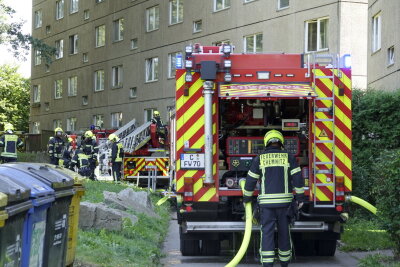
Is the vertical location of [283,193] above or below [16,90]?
below

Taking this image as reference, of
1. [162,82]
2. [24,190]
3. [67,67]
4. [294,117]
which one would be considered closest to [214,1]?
[162,82]

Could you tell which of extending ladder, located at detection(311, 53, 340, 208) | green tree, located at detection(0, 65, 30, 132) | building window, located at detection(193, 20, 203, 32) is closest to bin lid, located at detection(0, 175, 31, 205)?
extending ladder, located at detection(311, 53, 340, 208)

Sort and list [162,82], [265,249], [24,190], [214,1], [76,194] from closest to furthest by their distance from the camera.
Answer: [24,190]
[76,194]
[265,249]
[214,1]
[162,82]

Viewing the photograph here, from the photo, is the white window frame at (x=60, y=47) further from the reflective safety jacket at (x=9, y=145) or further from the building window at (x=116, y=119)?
the reflective safety jacket at (x=9, y=145)

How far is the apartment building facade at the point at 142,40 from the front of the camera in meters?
23.6

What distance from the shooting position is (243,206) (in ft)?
31.4

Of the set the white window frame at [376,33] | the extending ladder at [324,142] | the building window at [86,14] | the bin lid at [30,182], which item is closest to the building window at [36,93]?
the building window at [86,14]

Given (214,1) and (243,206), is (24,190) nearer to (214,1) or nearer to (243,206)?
(243,206)

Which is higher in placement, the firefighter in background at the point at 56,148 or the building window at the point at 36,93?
the building window at the point at 36,93

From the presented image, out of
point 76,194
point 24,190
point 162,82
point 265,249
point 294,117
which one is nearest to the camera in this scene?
point 24,190

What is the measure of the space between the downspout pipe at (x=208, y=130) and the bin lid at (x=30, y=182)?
3.20 metres

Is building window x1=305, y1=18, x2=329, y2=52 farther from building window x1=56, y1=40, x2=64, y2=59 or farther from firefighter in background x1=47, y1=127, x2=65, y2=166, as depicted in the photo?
building window x1=56, y1=40, x2=64, y2=59

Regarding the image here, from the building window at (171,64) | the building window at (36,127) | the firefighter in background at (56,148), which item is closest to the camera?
the firefighter in background at (56,148)

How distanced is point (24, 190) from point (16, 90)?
5871 cm
